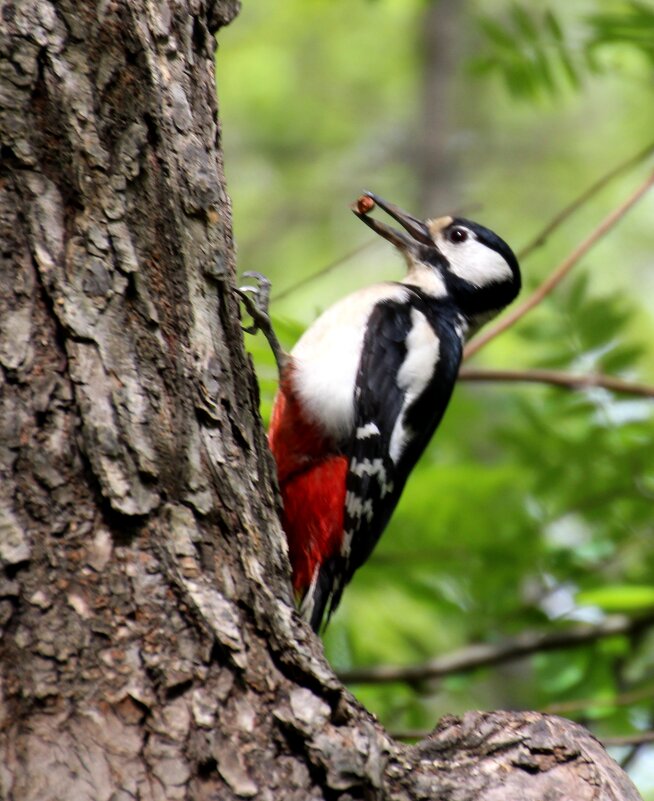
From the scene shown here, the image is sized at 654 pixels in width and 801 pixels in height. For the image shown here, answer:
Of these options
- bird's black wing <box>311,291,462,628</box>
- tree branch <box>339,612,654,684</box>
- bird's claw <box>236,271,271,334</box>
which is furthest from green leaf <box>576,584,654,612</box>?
bird's claw <box>236,271,271,334</box>

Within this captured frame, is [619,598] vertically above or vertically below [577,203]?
below

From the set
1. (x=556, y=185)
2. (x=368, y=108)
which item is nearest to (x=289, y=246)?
(x=368, y=108)

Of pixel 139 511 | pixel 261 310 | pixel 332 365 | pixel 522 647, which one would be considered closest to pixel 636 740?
pixel 522 647

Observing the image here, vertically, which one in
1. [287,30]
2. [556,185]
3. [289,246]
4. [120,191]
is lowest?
[289,246]

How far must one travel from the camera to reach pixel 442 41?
30.8 feet

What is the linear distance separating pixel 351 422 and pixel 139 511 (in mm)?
1831

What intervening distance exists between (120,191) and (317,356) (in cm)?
168

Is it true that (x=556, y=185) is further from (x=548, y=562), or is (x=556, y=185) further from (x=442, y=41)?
(x=548, y=562)

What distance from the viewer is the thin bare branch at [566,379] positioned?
410cm

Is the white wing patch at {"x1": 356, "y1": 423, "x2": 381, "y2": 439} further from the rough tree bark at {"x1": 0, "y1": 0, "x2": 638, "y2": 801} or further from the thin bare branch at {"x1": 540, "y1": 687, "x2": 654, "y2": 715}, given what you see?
the rough tree bark at {"x1": 0, "y1": 0, "x2": 638, "y2": 801}

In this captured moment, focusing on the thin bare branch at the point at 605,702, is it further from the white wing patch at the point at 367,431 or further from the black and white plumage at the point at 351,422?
the white wing patch at the point at 367,431

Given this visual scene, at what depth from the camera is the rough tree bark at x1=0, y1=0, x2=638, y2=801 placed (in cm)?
188

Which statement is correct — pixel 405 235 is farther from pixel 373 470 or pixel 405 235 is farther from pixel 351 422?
pixel 373 470

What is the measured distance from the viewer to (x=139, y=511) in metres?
2.04
